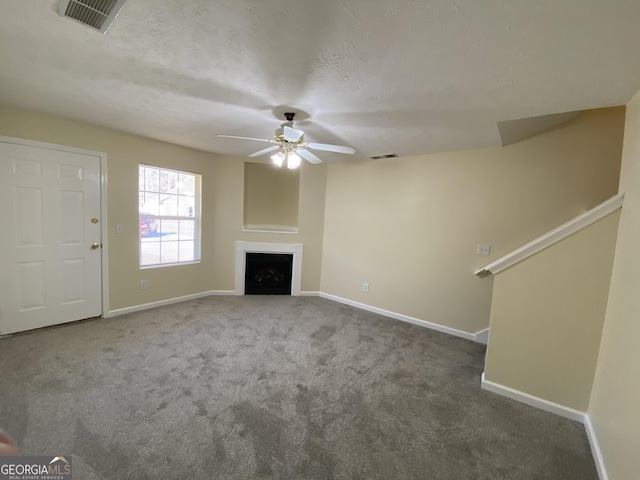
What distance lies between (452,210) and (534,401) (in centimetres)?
207

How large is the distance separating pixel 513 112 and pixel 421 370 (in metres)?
2.38

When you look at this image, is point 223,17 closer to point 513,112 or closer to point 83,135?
point 513,112

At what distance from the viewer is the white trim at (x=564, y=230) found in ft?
5.64

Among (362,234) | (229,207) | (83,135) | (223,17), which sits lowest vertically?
(362,234)

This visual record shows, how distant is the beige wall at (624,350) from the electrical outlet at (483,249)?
1.33 m

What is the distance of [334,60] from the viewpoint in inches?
60.0

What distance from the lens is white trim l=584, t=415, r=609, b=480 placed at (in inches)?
57.2

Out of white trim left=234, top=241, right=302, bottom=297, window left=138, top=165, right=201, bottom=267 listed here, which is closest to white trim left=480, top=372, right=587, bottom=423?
white trim left=234, top=241, right=302, bottom=297

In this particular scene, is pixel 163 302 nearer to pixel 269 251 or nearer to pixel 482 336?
pixel 269 251

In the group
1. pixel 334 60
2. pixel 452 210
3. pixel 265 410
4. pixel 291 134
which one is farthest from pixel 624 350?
pixel 291 134

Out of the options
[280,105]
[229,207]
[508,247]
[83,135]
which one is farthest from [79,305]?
[508,247]

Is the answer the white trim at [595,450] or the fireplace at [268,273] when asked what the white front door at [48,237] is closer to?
the fireplace at [268,273]

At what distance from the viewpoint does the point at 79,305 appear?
309 centimetres

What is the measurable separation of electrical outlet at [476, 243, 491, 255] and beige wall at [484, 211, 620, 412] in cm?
106
